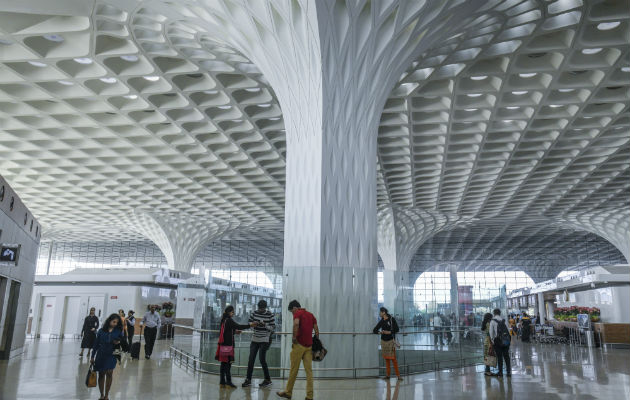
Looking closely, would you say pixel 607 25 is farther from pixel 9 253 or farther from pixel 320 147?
pixel 9 253

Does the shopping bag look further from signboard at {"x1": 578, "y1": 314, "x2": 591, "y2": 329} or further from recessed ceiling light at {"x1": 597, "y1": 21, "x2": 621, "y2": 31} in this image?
signboard at {"x1": 578, "y1": 314, "x2": 591, "y2": 329}

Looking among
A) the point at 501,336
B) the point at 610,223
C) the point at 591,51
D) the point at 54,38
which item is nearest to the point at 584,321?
the point at 591,51

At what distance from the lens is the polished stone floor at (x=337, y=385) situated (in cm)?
812

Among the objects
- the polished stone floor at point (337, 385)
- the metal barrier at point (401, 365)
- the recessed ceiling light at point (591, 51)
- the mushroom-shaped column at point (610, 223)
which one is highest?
the recessed ceiling light at point (591, 51)

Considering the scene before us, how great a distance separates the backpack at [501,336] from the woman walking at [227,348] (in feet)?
18.2

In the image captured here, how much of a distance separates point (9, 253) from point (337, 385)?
26.2 feet

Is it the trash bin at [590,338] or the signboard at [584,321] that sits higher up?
the signboard at [584,321]

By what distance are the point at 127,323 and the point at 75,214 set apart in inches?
1114

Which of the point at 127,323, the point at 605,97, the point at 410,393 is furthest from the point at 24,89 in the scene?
the point at 605,97

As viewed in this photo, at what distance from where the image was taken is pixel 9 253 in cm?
1116

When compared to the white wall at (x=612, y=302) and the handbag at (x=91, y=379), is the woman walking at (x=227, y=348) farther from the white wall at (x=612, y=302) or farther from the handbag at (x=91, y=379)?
the white wall at (x=612, y=302)

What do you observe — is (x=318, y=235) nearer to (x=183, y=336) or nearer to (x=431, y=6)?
(x=431, y=6)

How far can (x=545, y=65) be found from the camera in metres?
14.5

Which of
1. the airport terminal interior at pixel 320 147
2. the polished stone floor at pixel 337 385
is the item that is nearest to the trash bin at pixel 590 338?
the airport terminal interior at pixel 320 147
